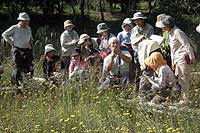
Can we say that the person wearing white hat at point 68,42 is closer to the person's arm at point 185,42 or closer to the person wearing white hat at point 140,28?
Result: the person wearing white hat at point 140,28

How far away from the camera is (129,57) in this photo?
8875 millimetres

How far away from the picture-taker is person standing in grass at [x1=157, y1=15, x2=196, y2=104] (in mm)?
7996

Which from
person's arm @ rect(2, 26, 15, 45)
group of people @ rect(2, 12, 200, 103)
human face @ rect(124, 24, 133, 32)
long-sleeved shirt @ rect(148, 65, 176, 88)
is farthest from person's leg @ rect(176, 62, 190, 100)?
person's arm @ rect(2, 26, 15, 45)

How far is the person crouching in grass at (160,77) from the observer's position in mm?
7359

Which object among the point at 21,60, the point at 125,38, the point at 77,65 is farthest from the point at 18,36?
the point at 125,38

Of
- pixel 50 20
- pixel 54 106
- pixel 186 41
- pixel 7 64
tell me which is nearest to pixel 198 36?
pixel 50 20

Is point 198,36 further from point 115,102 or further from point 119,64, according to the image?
point 115,102

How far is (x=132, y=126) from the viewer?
606cm

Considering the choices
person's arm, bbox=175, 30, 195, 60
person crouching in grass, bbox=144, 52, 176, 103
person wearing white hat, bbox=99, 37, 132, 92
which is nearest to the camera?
person crouching in grass, bbox=144, 52, 176, 103

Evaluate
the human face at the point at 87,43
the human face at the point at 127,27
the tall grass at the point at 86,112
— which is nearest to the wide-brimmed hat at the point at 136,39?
the human face at the point at 127,27

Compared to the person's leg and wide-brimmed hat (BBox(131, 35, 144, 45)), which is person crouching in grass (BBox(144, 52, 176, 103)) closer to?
the person's leg

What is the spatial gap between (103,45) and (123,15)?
2436 cm

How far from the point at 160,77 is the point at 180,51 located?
0.70 m

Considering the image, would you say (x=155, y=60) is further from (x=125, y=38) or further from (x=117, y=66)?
(x=125, y=38)
